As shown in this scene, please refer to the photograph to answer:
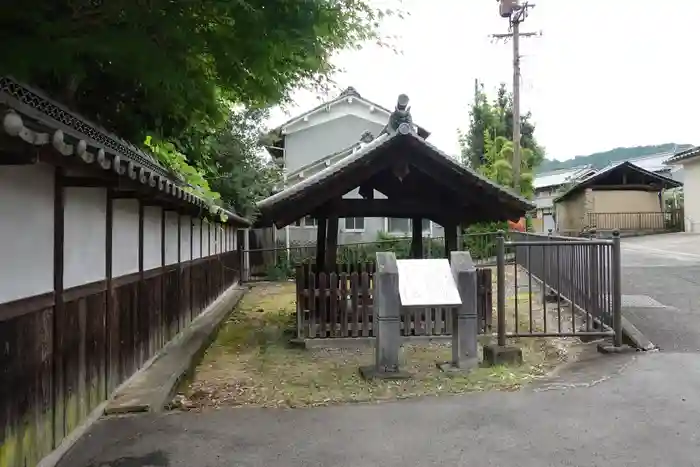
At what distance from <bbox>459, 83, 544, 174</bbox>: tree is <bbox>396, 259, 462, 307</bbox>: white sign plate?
2749 centimetres

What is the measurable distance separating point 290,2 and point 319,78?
2575 millimetres

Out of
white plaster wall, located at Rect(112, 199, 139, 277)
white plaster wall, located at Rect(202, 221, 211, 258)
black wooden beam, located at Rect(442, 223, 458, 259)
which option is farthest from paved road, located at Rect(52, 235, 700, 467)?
white plaster wall, located at Rect(202, 221, 211, 258)

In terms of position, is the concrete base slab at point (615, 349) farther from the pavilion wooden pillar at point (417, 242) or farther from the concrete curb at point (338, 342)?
the pavilion wooden pillar at point (417, 242)

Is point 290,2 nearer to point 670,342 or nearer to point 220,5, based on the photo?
point 220,5

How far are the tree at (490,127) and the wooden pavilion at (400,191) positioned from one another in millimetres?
24788

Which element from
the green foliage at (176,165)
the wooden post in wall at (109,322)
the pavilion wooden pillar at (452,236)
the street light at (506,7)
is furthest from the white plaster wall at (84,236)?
the street light at (506,7)

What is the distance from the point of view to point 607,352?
7129 millimetres

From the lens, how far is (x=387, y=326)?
22.1 feet

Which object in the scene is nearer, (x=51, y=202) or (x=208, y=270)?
(x=51, y=202)

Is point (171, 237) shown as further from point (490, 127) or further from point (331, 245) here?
point (490, 127)

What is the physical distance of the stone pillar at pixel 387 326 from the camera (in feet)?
22.0

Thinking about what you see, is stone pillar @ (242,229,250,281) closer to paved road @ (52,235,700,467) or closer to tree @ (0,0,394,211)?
tree @ (0,0,394,211)

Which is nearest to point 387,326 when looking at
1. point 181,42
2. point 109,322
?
point 109,322

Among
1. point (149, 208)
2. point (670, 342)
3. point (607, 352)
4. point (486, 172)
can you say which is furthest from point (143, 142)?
point (486, 172)
